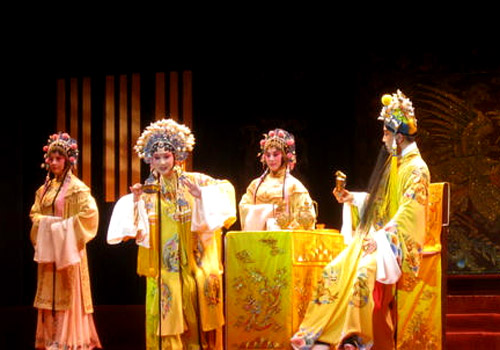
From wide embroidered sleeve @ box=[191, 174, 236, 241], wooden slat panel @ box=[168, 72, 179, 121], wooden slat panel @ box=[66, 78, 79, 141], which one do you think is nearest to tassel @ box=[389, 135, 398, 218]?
wide embroidered sleeve @ box=[191, 174, 236, 241]

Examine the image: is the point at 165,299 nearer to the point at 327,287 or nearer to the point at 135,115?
the point at 327,287

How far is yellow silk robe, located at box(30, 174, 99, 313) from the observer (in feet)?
23.3

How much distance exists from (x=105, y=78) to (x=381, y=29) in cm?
249

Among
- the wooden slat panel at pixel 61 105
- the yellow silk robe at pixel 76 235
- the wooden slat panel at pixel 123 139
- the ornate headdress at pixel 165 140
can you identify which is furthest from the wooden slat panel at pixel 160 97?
the ornate headdress at pixel 165 140

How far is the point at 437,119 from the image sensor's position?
8102 mm

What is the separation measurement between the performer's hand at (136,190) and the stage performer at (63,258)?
91 cm

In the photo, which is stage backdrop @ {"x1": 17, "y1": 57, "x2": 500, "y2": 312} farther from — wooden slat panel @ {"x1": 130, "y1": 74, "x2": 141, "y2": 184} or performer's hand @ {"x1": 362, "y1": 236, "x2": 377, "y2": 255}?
performer's hand @ {"x1": 362, "y1": 236, "x2": 377, "y2": 255}

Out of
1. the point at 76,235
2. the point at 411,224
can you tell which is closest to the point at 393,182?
the point at 411,224

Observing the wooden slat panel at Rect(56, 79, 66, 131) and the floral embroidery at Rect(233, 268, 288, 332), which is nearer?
the floral embroidery at Rect(233, 268, 288, 332)

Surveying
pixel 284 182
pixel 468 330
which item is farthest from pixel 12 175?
pixel 468 330

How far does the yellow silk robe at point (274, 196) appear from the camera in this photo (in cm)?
693

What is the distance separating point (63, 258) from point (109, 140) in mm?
1867

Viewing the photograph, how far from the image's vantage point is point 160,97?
8508 mm

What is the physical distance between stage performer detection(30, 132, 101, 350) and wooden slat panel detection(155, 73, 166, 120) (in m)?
1.31
